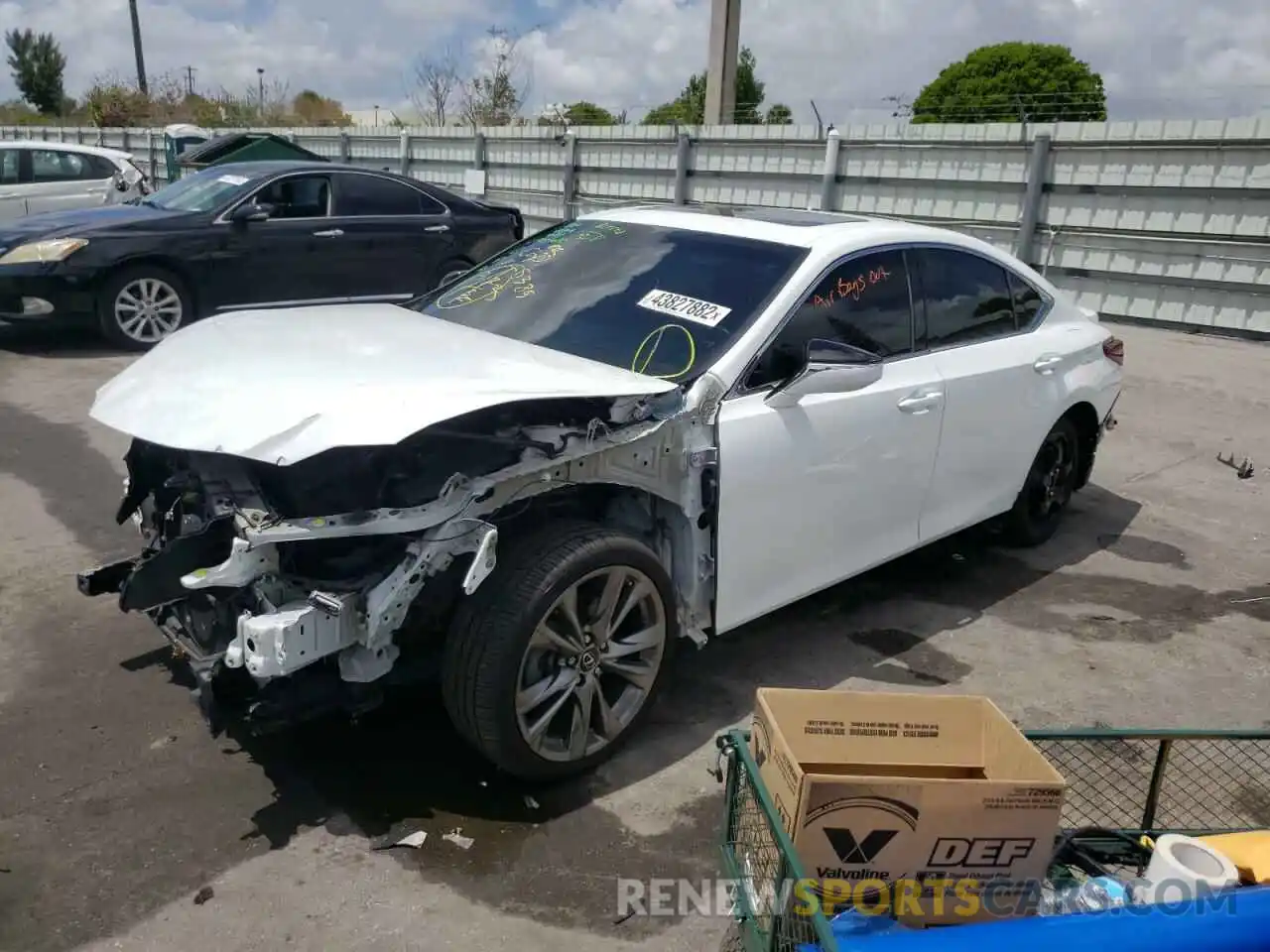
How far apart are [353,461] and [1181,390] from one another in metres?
7.79

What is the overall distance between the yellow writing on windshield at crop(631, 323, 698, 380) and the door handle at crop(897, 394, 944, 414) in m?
0.92

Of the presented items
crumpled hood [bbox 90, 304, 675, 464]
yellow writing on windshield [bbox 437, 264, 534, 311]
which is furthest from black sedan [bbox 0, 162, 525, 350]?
crumpled hood [bbox 90, 304, 675, 464]

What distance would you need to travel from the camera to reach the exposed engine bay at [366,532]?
271 cm

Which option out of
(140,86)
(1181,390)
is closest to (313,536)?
(1181,390)

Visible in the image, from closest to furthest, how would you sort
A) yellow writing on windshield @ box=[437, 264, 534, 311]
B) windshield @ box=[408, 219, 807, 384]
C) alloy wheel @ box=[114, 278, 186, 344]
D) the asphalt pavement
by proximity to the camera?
the asphalt pavement, windshield @ box=[408, 219, 807, 384], yellow writing on windshield @ box=[437, 264, 534, 311], alloy wheel @ box=[114, 278, 186, 344]

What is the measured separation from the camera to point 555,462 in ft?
9.82

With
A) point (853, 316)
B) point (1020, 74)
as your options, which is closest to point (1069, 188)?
point (853, 316)

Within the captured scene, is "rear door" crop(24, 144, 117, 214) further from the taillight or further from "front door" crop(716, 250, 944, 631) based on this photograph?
the taillight

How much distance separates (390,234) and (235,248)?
4.69 feet

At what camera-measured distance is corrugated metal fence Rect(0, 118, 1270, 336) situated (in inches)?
394

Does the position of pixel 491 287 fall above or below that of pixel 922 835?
above

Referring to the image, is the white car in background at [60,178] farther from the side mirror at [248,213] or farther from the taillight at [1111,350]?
the taillight at [1111,350]

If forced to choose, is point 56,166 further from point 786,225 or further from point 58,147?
point 786,225

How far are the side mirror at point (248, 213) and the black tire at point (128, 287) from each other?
0.70 meters
